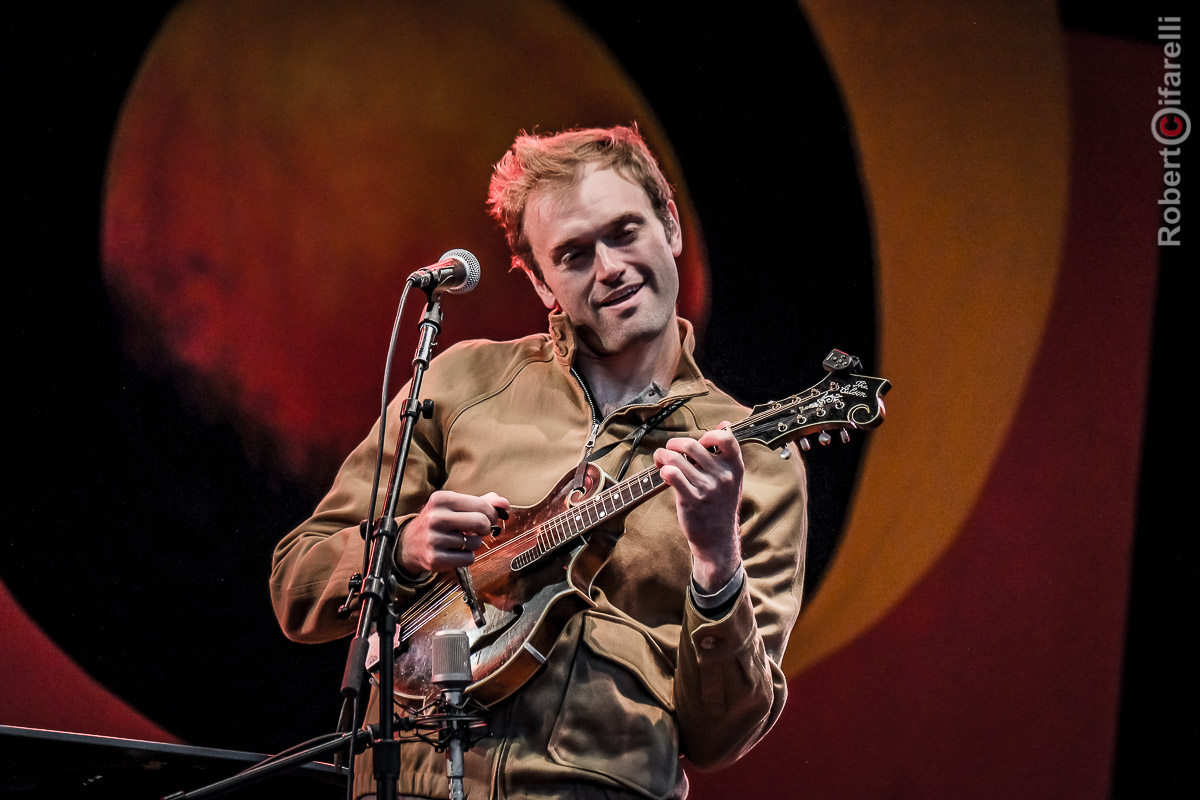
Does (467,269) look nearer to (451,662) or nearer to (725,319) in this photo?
(451,662)

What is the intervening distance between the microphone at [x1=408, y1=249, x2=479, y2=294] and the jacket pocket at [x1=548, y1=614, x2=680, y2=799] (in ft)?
2.70

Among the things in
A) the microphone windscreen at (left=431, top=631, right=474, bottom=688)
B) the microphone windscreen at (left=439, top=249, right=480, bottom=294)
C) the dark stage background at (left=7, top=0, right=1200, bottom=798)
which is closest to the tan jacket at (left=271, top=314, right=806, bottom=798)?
the microphone windscreen at (left=431, top=631, right=474, bottom=688)

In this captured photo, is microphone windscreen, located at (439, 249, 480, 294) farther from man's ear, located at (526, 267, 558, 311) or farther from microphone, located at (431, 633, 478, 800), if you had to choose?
microphone, located at (431, 633, 478, 800)

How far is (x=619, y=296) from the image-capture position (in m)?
2.90

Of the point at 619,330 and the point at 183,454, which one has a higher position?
the point at 619,330

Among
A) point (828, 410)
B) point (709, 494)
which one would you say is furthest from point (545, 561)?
point (828, 410)

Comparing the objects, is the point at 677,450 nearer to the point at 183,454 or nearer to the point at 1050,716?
the point at 1050,716

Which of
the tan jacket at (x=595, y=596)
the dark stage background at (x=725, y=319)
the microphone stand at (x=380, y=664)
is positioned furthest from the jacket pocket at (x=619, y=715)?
the dark stage background at (x=725, y=319)

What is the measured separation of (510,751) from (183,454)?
2.11 metres

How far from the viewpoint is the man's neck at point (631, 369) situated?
2.94m

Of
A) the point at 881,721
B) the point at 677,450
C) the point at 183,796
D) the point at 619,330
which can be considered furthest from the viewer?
the point at 881,721

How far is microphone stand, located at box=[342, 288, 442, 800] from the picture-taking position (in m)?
1.83

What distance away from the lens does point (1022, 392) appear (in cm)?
354

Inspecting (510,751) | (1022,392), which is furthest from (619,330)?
(1022,392)
